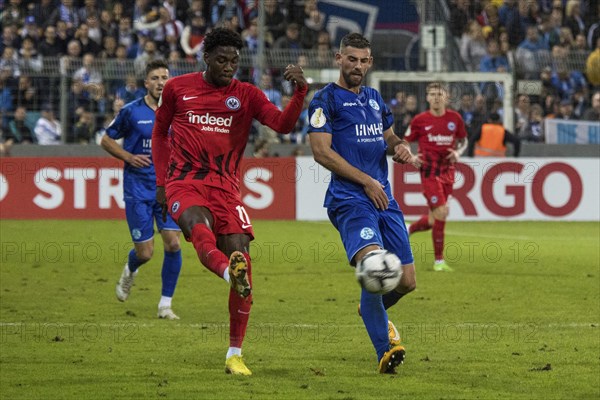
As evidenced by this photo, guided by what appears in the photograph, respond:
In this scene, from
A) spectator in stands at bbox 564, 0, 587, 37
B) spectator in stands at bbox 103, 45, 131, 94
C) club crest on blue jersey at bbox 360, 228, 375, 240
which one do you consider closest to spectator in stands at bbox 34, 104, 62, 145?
spectator in stands at bbox 103, 45, 131, 94

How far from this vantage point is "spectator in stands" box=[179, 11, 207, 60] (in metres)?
24.4

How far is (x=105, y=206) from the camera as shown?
22141 millimetres

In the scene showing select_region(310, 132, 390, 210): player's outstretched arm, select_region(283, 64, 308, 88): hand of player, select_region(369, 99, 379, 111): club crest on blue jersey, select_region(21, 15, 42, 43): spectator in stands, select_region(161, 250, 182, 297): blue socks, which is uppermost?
select_region(21, 15, 42, 43): spectator in stands

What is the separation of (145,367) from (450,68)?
16.9 meters

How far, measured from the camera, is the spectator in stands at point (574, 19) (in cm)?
2583

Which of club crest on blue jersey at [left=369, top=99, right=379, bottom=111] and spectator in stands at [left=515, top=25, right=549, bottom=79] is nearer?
club crest on blue jersey at [left=369, top=99, right=379, bottom=111]

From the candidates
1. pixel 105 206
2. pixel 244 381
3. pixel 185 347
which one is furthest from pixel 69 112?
pixel 244 381

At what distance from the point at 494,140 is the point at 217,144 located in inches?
575

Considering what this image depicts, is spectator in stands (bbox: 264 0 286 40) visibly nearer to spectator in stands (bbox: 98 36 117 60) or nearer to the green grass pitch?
spectator in stands (bbox: 98 36 117 60)

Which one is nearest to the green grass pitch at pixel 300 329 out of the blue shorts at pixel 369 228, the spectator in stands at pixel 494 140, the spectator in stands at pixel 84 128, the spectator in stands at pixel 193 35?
the blue shorts at pixel 369 228

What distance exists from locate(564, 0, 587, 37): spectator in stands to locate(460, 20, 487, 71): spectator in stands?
2.17 metres

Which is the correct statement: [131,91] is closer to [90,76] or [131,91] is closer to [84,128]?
[90,76]

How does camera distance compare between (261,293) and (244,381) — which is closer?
(244,381)

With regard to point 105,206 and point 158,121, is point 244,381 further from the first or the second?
point 105,206
